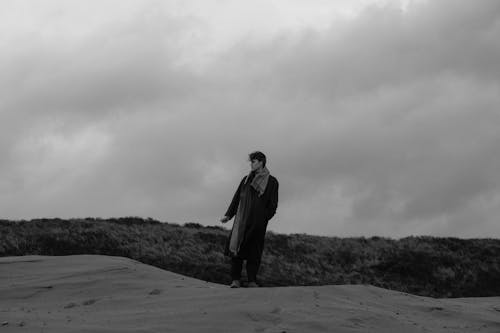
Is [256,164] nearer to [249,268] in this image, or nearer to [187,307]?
[249,268]

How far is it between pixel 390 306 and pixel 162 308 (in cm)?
282

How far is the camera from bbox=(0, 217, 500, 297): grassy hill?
21.7 metres

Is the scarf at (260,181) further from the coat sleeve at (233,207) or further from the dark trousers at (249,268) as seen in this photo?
the dark trousers at (249,268)

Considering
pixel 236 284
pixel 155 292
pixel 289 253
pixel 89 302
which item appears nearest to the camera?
pixel 89 302

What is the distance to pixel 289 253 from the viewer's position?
992 inches

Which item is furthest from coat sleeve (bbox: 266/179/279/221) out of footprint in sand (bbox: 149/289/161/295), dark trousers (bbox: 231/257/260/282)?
footprint in sand (bbox: 149/289/161/295)

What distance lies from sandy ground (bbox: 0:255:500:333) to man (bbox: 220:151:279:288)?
82cm

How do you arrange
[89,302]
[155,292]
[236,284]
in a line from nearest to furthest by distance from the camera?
[89,302] < [155,292] < [236,284]

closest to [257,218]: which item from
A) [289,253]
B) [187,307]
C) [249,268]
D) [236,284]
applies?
Result: [249,268]

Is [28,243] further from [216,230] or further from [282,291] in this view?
[282,291]

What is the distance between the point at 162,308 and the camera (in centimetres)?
915

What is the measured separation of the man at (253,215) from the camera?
11.8 meters

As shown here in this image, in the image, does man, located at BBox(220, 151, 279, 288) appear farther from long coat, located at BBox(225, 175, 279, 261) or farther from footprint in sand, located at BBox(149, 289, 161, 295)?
footprint in sand, located at BBox(149, 289, 161, 295)

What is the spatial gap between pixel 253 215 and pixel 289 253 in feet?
44.6
